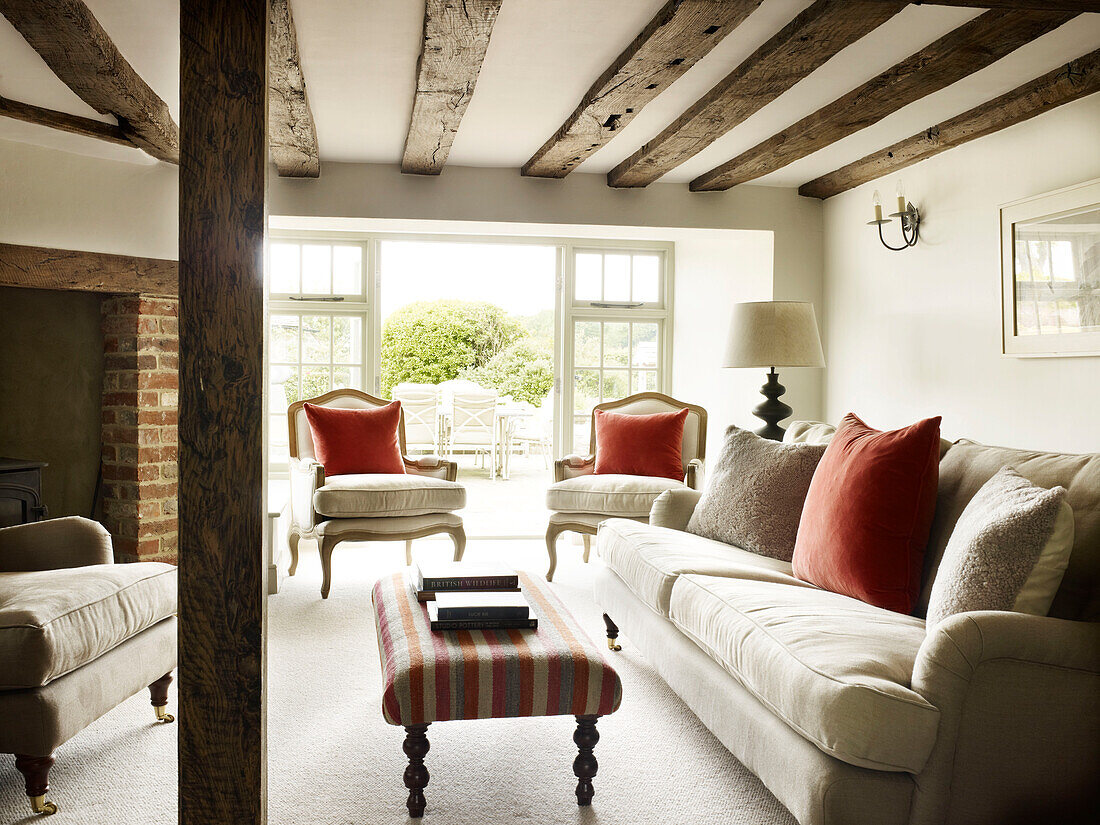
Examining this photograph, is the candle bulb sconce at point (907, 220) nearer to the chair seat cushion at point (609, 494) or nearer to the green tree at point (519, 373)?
the chair seat cushion at point (609, 494)

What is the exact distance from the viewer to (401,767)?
2.28 metres

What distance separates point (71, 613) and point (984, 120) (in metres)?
3.83

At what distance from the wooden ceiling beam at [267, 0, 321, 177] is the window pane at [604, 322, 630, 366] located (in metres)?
2.41

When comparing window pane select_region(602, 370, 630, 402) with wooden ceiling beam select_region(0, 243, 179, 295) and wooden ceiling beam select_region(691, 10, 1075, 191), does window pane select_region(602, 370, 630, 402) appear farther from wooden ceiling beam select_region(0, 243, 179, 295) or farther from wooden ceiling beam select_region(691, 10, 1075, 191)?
wooden ceiling beam select_region(0, 243, 179, 295)

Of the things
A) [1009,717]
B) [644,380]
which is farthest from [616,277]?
[1009,717]

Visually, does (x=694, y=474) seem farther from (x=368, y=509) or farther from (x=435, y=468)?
(x=368, y=509)

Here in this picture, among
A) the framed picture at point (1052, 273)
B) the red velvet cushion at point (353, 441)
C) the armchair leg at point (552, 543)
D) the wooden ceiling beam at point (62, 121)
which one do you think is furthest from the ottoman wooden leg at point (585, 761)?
the wooden ceiling beam at point (62, 121)

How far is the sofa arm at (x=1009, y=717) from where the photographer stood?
1.55m

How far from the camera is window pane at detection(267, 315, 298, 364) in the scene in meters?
5.73

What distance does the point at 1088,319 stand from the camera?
10.4 ft

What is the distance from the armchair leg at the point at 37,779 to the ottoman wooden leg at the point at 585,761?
49.3 inches

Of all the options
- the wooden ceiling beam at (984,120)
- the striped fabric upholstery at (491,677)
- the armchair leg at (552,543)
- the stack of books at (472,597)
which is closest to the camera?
the striped fabric upholstery at (491,677)

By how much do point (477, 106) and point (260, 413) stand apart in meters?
2.57

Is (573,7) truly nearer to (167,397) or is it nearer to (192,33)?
(192,33)
